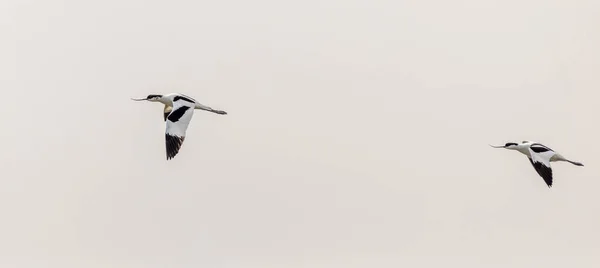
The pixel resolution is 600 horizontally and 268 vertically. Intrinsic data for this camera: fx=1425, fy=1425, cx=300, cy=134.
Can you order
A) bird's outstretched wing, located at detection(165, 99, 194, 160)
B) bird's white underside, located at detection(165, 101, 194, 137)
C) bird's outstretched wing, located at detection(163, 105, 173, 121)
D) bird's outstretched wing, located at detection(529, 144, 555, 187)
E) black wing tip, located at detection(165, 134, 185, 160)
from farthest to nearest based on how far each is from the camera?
bird's outstretched wing, located at detection(163, 105, 173, 121) → bird's outstretched wing, located at detection(529, 144, 555, 187) → bird's white underside, located at detection(165, 101, 194, 137) → bird's outstretched wing, located at detection(165, 99, 194, 160) → black wing tip, located at detection(165, 134, 185, 160)

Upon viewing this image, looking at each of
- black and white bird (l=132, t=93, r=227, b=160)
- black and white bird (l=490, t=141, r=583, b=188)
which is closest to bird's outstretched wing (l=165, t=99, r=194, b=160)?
black and white bird (l=132, t=93, r=227, b=160)

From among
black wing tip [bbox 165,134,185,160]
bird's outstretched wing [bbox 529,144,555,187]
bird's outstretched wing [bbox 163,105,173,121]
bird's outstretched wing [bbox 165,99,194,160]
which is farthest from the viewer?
bird's outstretched wing [bbox 163,105,173,121]

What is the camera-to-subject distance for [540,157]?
194ft

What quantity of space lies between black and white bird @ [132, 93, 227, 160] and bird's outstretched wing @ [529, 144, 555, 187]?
43.0 ft

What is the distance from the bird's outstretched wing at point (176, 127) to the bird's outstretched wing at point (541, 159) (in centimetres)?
1430

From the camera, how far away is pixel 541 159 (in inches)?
2322

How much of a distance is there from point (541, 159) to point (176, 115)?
598 inches

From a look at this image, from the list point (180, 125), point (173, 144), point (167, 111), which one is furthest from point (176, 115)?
point (167, 111)

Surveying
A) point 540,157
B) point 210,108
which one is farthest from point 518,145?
point 210,108

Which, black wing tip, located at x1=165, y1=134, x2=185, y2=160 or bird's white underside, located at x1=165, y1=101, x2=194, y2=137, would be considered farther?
bird's white underside, located at x1=165, y1=101, x2=194, y2=137

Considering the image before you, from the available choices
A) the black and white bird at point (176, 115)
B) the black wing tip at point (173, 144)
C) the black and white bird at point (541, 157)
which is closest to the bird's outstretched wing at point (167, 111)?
the black and white bird at point (176, 115)

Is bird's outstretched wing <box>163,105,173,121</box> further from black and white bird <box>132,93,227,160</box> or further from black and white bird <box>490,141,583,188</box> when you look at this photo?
black and white bird <box>490,141,583,188</box>

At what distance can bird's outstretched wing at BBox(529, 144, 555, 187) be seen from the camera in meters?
58.2

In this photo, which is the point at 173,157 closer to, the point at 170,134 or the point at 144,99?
the point at 170,134
